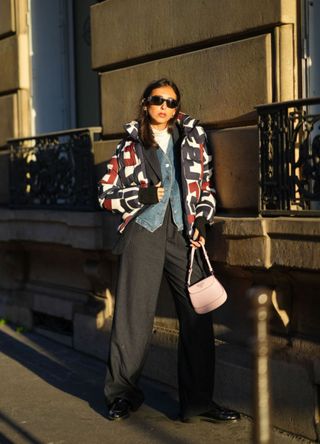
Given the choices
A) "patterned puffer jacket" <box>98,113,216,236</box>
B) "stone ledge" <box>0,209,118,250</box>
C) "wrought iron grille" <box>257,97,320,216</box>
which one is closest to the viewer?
"wrought iron grille" <box>257,97,320,216</box>

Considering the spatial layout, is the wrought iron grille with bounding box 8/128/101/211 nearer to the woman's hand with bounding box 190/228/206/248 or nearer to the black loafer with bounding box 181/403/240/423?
the woman's hand with bounding box 190/228/206/248

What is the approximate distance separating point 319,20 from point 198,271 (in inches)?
75.4

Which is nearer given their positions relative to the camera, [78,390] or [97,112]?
[78,390]

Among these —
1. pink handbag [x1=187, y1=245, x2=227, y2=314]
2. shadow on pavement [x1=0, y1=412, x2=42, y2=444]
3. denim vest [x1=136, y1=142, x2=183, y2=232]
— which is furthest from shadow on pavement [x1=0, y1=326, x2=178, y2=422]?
denim vest [x1=136, y1=142, x2=183, y2=232]

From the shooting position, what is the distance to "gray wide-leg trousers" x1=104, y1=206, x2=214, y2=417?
17.6 ft

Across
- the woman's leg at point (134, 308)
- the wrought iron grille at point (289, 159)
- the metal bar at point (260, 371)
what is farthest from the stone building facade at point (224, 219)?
the metal bar at point (260, 371)

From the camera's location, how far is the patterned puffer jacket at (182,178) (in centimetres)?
535

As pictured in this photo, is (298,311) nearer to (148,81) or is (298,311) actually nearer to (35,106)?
(148,81)

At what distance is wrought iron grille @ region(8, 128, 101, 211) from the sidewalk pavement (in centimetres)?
148

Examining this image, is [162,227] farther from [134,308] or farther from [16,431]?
[16,431]

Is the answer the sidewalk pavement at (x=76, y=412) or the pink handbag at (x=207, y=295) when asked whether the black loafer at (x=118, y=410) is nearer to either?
the sidewalk pavement at (x=76, y=412)

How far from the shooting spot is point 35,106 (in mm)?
9102

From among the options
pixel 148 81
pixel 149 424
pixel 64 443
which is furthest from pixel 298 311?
pixel 148 81

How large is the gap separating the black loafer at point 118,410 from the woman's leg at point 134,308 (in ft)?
0.10
